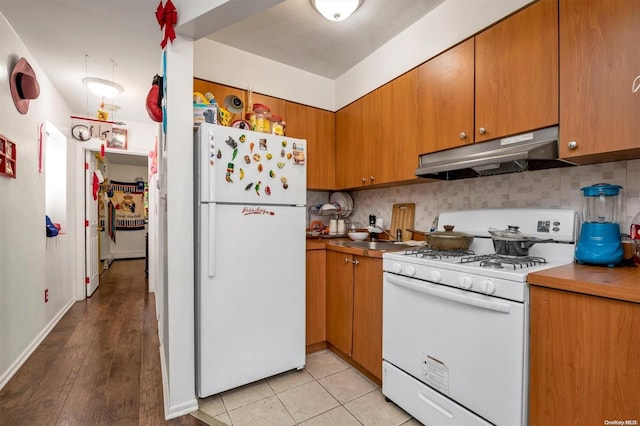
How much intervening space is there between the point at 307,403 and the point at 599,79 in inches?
84.8

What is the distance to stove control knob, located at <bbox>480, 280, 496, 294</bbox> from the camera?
1203mm

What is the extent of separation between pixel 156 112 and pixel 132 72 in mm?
1293

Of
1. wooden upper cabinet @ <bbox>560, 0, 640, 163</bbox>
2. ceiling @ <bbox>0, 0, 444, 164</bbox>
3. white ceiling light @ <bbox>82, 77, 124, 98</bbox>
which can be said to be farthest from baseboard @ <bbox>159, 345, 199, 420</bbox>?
white ceiling light @ <bbox>82, 77, 124, 98</bbox>

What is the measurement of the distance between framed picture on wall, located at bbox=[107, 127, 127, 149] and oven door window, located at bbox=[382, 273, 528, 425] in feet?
13.1

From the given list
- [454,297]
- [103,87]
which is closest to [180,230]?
[454,297]

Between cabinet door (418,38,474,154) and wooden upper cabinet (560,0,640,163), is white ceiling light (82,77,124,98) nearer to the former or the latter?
cabinet door (418,38,474,154)

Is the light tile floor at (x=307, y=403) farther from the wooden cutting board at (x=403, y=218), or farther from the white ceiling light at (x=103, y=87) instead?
the white ceiling light at (x=103, y=87)

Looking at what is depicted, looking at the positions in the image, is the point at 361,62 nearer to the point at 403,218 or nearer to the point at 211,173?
the point at 403,218

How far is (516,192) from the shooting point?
180 cm

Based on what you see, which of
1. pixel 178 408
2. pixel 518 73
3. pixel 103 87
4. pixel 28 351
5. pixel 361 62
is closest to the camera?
pixel 518 73

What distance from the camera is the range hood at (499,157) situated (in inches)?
54.7

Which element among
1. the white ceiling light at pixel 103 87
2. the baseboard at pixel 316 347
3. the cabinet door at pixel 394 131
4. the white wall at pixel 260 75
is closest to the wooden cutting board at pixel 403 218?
the cabinet door at pixel 394 131

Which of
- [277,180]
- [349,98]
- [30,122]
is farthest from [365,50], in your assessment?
[30,122]

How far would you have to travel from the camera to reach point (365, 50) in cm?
241
